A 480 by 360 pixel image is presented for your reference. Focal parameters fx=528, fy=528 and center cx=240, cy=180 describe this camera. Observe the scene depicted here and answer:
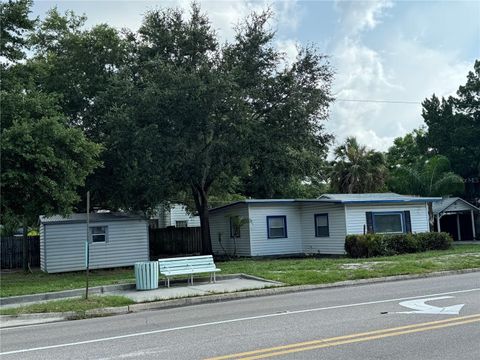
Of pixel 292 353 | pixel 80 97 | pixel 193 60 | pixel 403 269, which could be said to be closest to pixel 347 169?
pixel 193 60

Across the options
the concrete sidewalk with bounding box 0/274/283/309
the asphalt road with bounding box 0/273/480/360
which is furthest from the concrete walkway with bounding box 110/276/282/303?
the asphalt road with bounding box 0/273/480/360

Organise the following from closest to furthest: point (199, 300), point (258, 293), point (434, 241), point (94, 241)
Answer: point (199, 300)
point (258, 293)
point (94, 241)
point (434, 241)

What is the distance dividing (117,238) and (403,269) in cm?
1364

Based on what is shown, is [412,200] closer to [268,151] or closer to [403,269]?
[268,151]

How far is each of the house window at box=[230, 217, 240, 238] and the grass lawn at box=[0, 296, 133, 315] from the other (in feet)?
44.3

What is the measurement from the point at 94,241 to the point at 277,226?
29.9 feet

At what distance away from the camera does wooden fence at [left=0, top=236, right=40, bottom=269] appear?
28.1 metres

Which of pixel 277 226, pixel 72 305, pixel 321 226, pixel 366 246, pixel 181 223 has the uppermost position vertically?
pixel 181 223

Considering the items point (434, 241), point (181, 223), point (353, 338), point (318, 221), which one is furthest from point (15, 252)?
point (353, 338)

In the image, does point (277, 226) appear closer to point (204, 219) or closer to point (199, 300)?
point (204, 219)

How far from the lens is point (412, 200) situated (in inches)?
1031

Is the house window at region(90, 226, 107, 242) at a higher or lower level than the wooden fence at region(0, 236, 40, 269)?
higher

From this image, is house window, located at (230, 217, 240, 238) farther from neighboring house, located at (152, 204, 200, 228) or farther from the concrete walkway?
neighboring house, located at (152, 204, 200, 228)

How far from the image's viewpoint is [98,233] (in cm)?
2445
